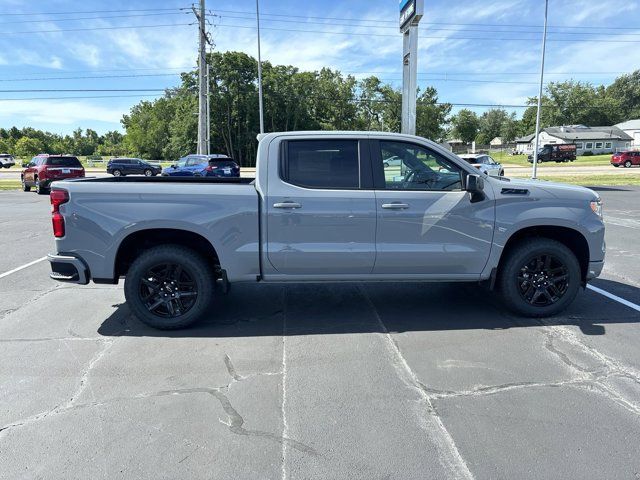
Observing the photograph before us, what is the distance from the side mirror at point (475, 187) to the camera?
4.34m

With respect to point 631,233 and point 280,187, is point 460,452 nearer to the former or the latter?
point 280,187

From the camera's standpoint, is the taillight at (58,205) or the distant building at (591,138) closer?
the taillight at (58,205)

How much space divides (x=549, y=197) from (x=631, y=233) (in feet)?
22.9

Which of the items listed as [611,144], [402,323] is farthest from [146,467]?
[611,144]

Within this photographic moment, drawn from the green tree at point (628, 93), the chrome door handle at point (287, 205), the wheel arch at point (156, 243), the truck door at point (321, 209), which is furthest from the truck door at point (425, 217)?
the green tree at point (628, 93)

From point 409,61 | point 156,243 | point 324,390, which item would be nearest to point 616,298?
point 324,390

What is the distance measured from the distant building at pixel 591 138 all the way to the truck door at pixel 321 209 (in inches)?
3438

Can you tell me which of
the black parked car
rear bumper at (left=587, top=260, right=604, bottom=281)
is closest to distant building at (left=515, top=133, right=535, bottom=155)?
the black parked car

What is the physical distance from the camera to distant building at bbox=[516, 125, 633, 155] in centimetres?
8088

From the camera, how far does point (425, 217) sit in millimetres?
4465

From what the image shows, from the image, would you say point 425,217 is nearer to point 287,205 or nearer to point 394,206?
point 394,206

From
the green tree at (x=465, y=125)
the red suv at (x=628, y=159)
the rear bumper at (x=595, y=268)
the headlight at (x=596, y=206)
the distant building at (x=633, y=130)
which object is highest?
the green tree at (x=465, y=125)

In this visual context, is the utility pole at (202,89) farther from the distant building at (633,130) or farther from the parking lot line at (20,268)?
the distant building at (633,130)

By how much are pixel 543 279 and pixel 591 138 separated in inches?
3633
